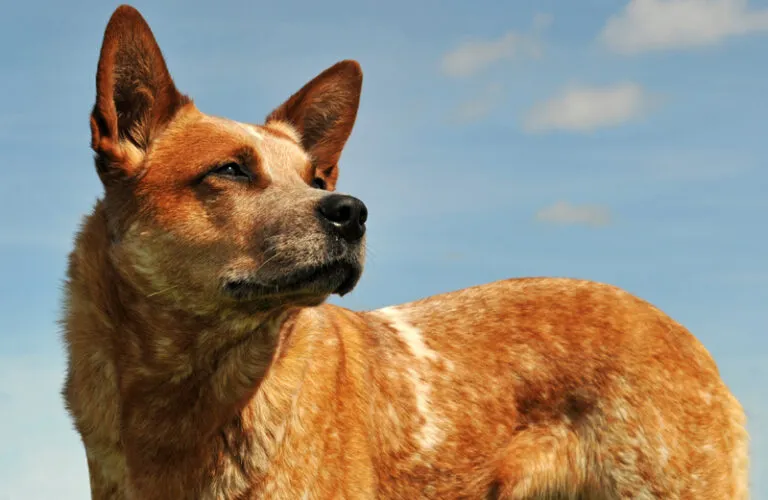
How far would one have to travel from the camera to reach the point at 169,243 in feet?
16.3

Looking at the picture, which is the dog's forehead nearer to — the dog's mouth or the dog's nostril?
the dog's nostril

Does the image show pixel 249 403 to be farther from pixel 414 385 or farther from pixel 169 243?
pixel 414 385

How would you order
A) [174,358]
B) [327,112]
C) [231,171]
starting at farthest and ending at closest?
[327,112] → [231,171] → [174,358]

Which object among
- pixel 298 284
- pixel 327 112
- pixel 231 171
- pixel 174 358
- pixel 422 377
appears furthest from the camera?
pixel 327 112

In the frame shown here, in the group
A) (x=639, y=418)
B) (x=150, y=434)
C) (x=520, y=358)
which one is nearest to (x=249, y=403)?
(x=150, y=434)

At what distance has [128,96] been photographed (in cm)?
552

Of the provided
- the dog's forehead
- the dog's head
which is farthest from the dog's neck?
the dog's forehead

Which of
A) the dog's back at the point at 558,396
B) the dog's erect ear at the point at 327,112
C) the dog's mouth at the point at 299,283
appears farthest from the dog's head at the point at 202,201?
the dog's back at the point at 558,396

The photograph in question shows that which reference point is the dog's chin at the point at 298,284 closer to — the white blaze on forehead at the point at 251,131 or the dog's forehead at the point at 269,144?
the dog's forehead at the point at 269,144

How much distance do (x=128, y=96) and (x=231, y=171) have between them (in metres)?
0.86

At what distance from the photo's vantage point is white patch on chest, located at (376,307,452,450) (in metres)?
5.99

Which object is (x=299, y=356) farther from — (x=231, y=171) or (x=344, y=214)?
(x=231, y=171)

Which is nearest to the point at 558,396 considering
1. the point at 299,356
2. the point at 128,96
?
the point at 299,356

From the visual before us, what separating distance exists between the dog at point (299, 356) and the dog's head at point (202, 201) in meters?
Answer: 0.01
